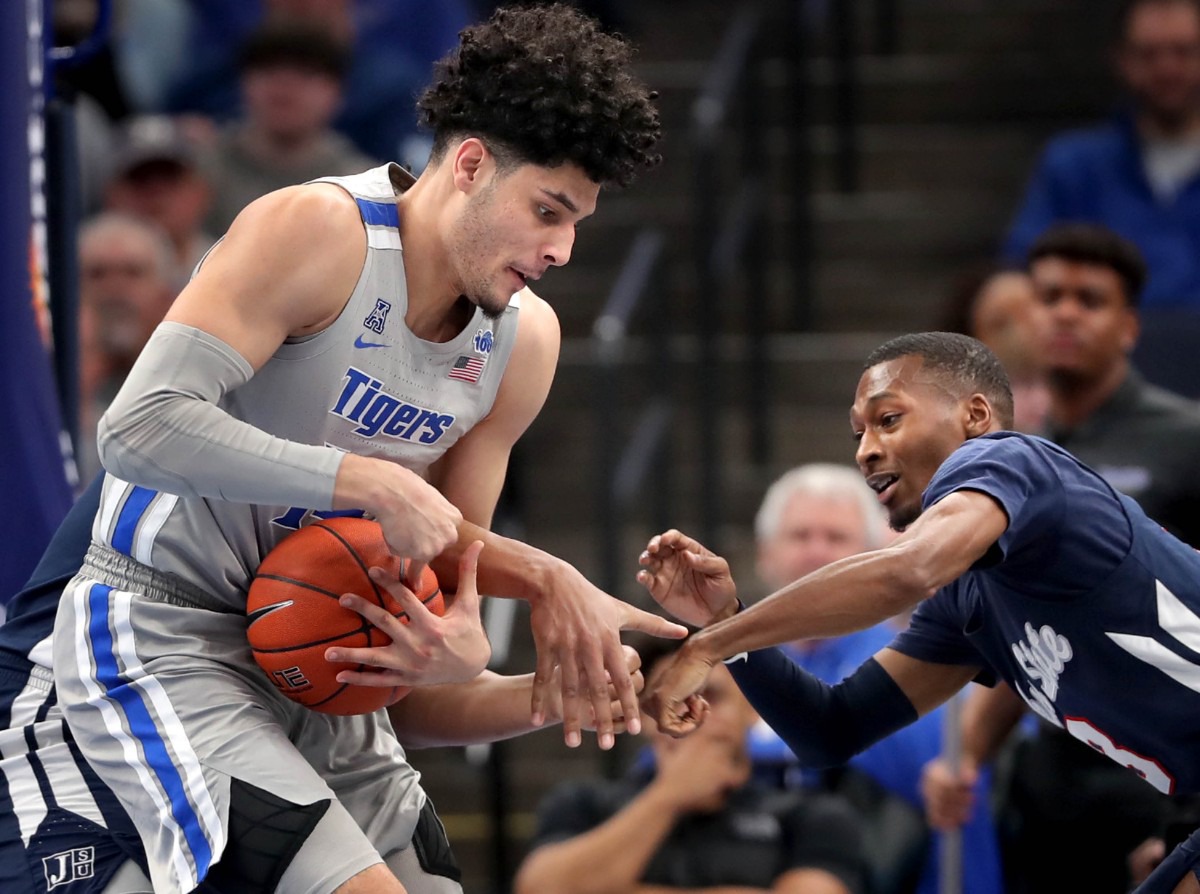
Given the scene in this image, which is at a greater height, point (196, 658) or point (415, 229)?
point (415, 229)

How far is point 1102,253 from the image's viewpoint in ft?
21.2

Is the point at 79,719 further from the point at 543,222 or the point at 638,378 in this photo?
the point at 638,378

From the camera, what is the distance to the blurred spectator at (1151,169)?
25.3 feet

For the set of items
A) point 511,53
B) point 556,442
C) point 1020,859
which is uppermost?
point 511,53

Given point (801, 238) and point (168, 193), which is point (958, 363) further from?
point (168, 193)

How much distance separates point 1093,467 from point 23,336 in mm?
3221

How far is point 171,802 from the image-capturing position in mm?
3539

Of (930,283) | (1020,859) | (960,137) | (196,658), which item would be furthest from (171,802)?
(960,137)

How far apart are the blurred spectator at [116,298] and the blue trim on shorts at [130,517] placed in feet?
11.1

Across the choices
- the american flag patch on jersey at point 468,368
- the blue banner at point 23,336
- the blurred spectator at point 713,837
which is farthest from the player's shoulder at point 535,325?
the blurred spectator at point 713,837

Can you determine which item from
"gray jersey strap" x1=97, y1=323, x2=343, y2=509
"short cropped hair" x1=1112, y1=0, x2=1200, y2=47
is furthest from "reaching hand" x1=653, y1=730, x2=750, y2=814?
"short cropped hair" x1=1112, y1=0, x2=1200, y2=47

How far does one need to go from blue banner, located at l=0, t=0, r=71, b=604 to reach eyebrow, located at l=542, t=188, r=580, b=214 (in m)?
1.85

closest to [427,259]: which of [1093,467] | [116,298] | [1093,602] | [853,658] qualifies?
[1093,602]

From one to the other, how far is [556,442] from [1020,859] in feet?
10.0
